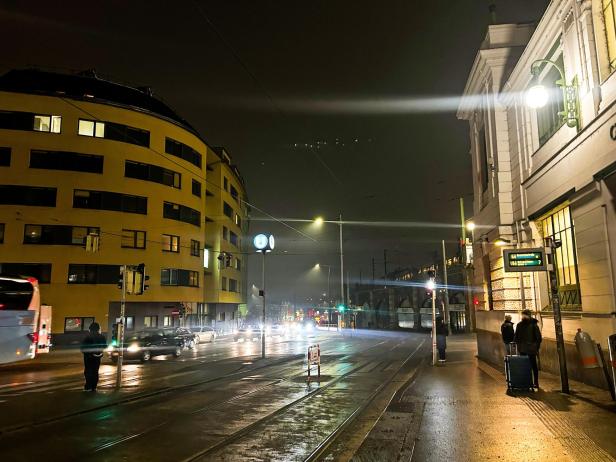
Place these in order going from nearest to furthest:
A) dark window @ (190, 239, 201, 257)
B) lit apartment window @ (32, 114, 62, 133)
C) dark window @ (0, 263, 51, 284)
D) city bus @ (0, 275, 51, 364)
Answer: city bus @ (0, 275, 51, 364)
dark window @ (0, 263, 51, 284)
lit apartment window @ (32, 114, 62, 133)
dark window @ (190, 239, 201, 257)

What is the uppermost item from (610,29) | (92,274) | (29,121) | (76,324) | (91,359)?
(29,121)

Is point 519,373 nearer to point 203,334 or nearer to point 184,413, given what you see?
point 184,413

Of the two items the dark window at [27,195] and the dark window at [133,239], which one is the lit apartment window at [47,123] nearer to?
the dark window at [27,195]

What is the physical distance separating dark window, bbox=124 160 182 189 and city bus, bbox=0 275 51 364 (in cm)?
2218

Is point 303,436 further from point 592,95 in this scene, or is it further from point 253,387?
point 592,95

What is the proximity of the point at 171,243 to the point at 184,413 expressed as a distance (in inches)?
1365

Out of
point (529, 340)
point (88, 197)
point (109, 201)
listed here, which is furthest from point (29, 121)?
point (529, 340)

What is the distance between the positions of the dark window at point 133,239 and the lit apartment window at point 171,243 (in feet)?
7.56

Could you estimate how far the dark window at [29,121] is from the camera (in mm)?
36375

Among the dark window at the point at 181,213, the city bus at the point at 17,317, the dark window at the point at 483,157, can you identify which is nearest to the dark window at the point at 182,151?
the dark window at the point at 181,213

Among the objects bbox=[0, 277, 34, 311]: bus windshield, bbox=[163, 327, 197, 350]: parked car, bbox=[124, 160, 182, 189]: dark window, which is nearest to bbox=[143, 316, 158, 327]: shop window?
bbox=[163, 327, 197, 350]: parked car

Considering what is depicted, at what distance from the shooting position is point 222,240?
55.6 m

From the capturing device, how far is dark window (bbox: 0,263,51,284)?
35625mm

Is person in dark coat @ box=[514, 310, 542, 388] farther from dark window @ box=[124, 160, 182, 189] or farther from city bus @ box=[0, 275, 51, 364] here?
dark window @ box=[124, 160, 182, 189]
